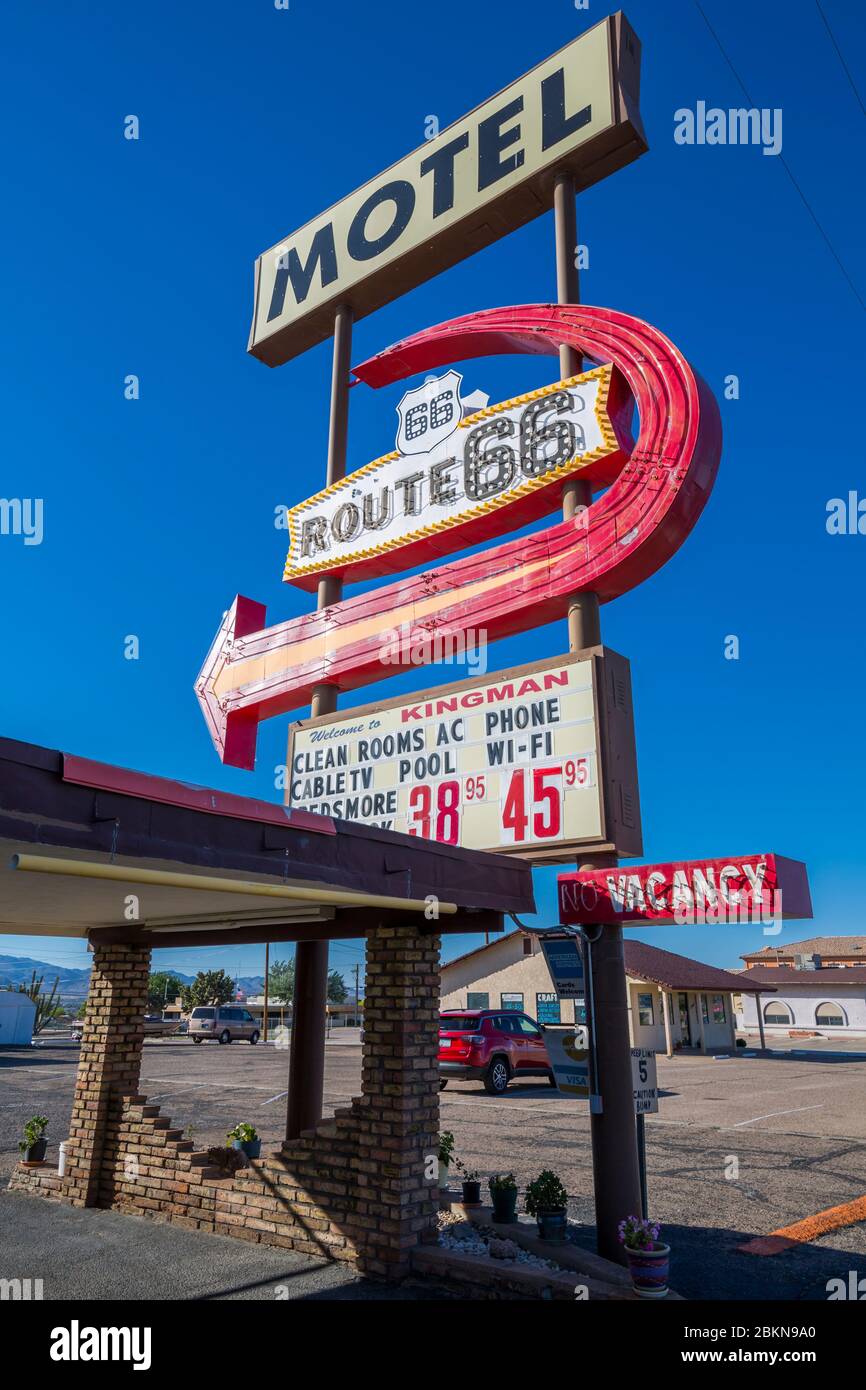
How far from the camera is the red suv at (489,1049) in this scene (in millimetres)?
19891

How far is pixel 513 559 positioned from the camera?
8984 mm

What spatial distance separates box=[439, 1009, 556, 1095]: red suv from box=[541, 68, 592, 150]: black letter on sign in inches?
662

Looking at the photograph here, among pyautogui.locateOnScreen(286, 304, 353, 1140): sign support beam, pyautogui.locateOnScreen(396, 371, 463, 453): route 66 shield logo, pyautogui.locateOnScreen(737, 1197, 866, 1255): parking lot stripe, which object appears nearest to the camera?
pyautogui.locateOnScreen(737, 1197, 866, 1255): parking lot stripe

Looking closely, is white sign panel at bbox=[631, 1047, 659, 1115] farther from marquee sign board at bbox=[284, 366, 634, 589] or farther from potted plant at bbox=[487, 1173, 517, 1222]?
marquee sign board at bbox=[284, 366, 634, 589]

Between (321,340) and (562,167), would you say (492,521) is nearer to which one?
(562,167)

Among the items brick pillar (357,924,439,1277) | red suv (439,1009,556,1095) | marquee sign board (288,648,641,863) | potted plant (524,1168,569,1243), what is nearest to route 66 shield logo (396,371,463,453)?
marquee sign board (288,648,641,863)

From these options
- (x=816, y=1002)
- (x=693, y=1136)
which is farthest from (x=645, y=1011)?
(x=816, y=1002)

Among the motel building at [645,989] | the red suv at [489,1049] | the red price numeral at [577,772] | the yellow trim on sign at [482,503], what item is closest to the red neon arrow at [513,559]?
the yellow trim on sign at [482,503]

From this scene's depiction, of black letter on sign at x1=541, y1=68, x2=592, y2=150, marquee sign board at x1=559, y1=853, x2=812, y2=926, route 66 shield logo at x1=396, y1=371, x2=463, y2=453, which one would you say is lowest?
marquee sign board at x1=559, y1=853, x2=812, y2=926

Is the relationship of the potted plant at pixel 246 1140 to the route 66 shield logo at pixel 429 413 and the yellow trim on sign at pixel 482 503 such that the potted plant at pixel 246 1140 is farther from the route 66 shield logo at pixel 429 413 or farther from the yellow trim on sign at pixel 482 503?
the route 66 shield logo at pixel 429 413

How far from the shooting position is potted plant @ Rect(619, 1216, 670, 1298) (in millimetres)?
6109

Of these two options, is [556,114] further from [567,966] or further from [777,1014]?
[777,1014]

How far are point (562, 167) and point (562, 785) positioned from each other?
7.12m

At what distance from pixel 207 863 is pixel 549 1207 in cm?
424
